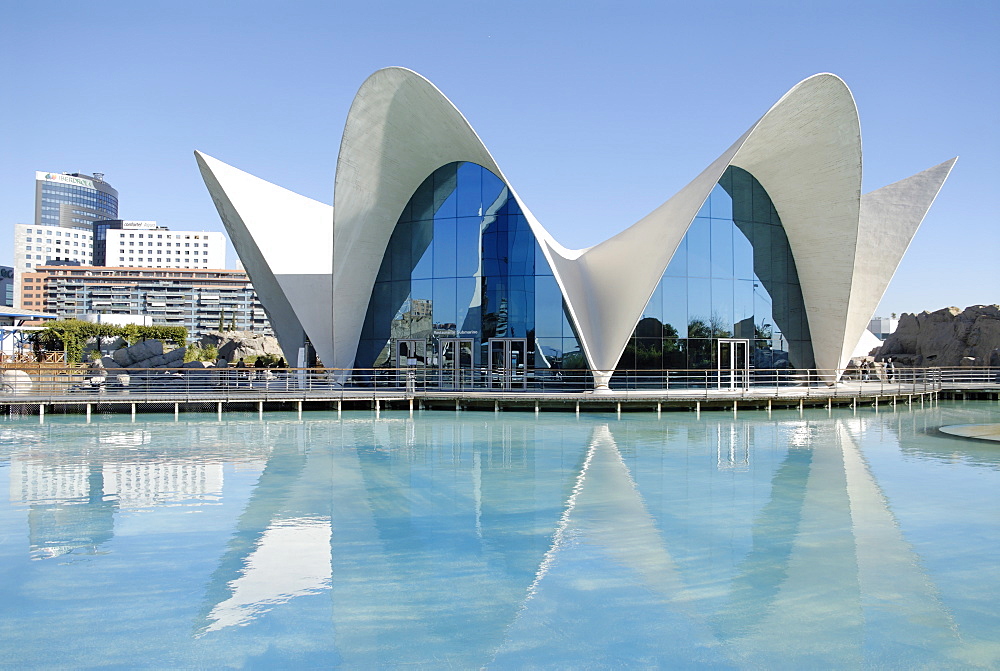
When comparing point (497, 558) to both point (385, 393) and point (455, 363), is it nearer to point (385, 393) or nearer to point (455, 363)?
point (385, 393)

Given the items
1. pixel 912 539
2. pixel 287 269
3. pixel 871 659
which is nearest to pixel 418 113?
pixel 287 269

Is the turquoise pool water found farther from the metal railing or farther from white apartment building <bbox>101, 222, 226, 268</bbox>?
white apartment building <bbox>101, 222, 226, 268</bbox>

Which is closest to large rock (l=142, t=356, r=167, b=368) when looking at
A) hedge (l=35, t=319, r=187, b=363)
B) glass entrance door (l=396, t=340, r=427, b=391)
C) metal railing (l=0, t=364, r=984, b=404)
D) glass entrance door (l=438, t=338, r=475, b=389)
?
metal railing (l=0, t=364, r=984, b=404)

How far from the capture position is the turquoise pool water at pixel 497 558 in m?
5.32

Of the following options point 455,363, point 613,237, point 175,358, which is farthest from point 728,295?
point 175,358

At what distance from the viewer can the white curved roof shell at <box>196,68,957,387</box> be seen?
23.3 metres

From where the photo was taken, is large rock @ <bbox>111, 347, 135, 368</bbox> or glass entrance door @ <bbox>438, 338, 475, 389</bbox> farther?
large rock @ <bbox>111, 347, 135, 368</bbox>

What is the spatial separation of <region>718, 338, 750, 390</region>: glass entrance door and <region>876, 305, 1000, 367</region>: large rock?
17.8m

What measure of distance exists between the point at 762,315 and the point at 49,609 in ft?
80.6

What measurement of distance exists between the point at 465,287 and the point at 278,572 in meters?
19.5

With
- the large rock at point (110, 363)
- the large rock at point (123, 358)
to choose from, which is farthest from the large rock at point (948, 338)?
the large rock at point (110, 363)

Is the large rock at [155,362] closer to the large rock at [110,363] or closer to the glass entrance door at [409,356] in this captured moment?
the large rock at [110,363]

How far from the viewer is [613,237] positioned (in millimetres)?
25703

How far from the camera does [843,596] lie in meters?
6.23
